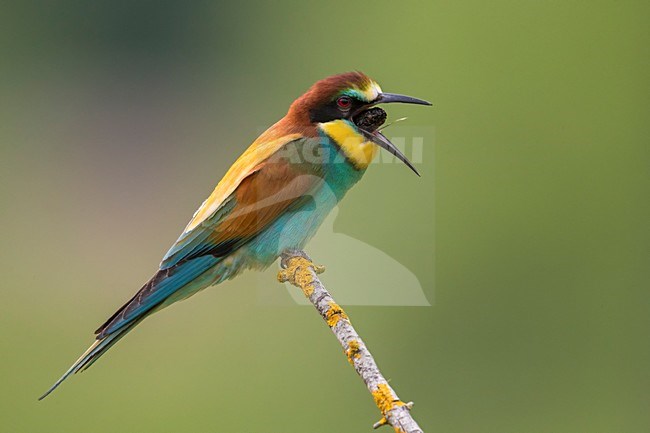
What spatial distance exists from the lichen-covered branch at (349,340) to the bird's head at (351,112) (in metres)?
0.27

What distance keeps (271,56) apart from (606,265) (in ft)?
6.78

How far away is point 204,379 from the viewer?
392 centimetres

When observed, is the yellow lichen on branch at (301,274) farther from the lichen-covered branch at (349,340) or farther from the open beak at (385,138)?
the open beak at (385,138)

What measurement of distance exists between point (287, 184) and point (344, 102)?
227 millimetres

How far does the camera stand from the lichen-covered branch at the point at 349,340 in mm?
1565

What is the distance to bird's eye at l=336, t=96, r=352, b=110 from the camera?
2229mm

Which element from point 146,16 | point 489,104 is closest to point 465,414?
point 489,104

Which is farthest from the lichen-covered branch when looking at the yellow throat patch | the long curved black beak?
the long curved black beak

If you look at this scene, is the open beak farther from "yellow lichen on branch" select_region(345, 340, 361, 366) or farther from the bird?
"yellow lichen on branch" select_region(345, 340, 361, 366)

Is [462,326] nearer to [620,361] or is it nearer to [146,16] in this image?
[620,361]

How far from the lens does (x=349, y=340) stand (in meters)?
1.82

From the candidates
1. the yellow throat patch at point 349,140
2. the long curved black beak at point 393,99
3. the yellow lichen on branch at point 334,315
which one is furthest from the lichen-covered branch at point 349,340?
the long curved black beak at point 393,99

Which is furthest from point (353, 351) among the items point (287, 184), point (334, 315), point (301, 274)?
point (287, 184)

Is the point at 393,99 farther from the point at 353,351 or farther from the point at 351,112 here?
the point at 353,351
